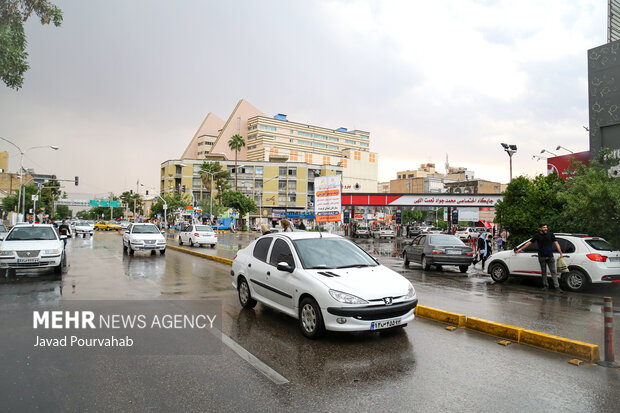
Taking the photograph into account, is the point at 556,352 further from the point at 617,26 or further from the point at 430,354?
the point at 617,26

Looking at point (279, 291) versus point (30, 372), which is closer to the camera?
point (30, 372)

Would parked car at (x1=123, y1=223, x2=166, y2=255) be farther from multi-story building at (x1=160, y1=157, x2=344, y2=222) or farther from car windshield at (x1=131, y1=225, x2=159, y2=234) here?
multi-story building at (x1=160, y1=157, x2=344, y2=222)

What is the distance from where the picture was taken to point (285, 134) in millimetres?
122438

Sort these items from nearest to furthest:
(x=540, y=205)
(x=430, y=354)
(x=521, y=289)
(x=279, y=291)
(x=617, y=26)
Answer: (x=430, y=354) < (x=279, y=291) < (x=521, y=289) < (x=540, y=205) < (x=617, y=26)

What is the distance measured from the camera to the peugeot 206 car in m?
5.78

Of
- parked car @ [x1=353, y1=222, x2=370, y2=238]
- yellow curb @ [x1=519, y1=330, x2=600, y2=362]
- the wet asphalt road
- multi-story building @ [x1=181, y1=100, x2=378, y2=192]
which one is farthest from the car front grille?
multi-story building @ [x1=181, y1=100, x2=378, y2=192]

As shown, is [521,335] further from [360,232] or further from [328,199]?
[360,232]

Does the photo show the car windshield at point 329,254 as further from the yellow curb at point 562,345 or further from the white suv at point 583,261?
the white suv at point 583,261

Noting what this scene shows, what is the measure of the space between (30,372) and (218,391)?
231cm

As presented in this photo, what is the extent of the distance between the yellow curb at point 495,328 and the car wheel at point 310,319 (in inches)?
112

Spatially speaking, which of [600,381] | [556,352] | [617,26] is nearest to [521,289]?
[556,352]

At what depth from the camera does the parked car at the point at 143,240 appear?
20312mm

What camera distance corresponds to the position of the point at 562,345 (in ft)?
19.2

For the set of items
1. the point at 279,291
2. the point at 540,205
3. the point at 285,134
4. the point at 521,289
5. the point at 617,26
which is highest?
the point at 285,134
